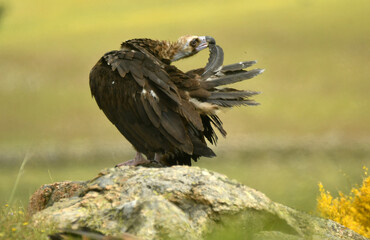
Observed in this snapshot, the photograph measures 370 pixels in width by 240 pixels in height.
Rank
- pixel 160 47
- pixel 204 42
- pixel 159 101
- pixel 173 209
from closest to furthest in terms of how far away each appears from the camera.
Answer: pixel 173 209, pixel 159 101, pixel 160 47, pixel 204 42

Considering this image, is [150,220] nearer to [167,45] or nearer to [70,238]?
[70,238]

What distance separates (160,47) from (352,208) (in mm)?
3244

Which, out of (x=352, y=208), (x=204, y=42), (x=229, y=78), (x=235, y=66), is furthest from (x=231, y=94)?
(x=352, y=208)

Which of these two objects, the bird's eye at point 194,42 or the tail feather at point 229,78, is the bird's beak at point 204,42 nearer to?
the bird's eye at point 194,42

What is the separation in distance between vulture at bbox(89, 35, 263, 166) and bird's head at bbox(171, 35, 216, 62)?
0.74 m

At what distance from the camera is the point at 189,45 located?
988 cm

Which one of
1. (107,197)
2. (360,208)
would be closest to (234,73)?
(360,208)

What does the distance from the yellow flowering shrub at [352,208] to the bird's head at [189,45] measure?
2515 millimetres

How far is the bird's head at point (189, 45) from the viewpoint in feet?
32.2

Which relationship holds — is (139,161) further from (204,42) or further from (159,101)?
(204,42)

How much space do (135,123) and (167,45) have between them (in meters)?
1.74

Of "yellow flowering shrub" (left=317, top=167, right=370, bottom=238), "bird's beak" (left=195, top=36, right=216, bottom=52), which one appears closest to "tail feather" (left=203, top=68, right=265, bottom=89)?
"bird's beak" (left=195, top=36, right=216, bottom=52)

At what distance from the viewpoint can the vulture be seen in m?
8.16

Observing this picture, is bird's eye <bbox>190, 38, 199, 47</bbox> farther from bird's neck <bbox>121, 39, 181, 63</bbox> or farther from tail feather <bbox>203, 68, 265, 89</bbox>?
tail feather <bbox>203, 68, 265, 89</bbox>
